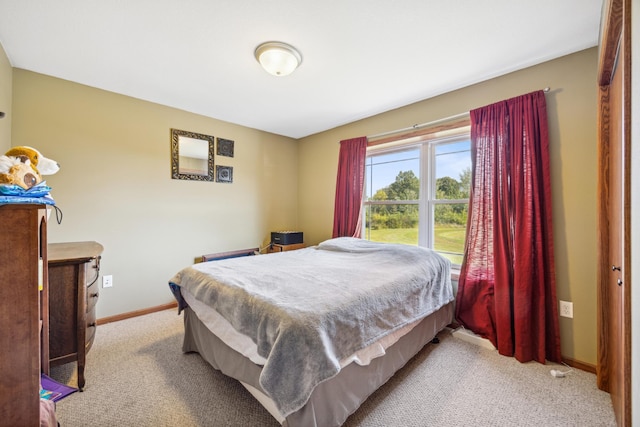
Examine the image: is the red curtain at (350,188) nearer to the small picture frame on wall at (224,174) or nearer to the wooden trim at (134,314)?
the small picture frame on wall at (224,174)

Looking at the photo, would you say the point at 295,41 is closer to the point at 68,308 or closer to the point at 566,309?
the point at 68,308

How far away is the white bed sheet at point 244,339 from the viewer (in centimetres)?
136

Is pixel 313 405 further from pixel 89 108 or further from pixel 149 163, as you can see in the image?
pixel 89 108

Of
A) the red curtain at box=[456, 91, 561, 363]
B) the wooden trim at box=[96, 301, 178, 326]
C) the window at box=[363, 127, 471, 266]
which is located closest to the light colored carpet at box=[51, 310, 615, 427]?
the red curtain at box=[456, 91, 561, 363]

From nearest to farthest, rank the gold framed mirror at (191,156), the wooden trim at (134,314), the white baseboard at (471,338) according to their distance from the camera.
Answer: the white baseboard at (471,338)
the wooden trim at (134,314)
the gold framed mirror at (191,156)

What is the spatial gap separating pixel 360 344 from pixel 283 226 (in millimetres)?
2992

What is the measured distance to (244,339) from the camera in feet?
4.69

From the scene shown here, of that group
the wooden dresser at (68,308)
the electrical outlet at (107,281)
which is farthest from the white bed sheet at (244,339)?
the electrical outlet at (107,281)

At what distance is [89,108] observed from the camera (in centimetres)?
253

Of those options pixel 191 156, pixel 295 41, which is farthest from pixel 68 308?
pixel 295 41

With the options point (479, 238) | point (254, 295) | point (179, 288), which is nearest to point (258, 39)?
point (254, 295)

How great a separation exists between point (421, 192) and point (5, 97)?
12.6 feet

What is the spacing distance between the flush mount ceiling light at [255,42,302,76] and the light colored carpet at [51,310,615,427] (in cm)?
231

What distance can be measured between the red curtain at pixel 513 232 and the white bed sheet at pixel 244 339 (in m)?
0.83
